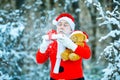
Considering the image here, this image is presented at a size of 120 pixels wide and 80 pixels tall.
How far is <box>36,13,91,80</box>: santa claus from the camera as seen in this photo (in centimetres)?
443

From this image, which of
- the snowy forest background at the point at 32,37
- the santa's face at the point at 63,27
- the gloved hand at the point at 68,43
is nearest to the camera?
the gloved hand at the point at 68,43

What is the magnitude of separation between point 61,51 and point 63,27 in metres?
0.28

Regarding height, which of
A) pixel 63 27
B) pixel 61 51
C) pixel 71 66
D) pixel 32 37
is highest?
pixel 63 27

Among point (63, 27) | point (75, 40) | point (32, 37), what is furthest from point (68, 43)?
point (32, 37)

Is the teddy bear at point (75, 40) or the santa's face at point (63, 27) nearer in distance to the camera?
the teddy bear at point (75, 40)

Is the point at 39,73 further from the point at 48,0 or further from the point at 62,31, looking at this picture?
the point at 62,31

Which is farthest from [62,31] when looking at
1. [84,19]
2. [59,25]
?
[84,19]

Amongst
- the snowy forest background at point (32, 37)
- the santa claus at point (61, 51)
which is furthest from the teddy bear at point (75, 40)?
the snowy forest background at point (32, 37)

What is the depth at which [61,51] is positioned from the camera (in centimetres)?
452

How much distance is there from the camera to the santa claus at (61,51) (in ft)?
14.5

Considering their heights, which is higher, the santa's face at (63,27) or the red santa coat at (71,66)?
the santa's face at (63,27)

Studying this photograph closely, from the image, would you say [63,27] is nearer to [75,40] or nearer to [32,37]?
[75,40]

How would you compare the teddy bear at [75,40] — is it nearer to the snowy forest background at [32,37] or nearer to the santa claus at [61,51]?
the santa claus at [61,51]

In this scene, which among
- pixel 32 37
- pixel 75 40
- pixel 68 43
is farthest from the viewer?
pixel 32 37
